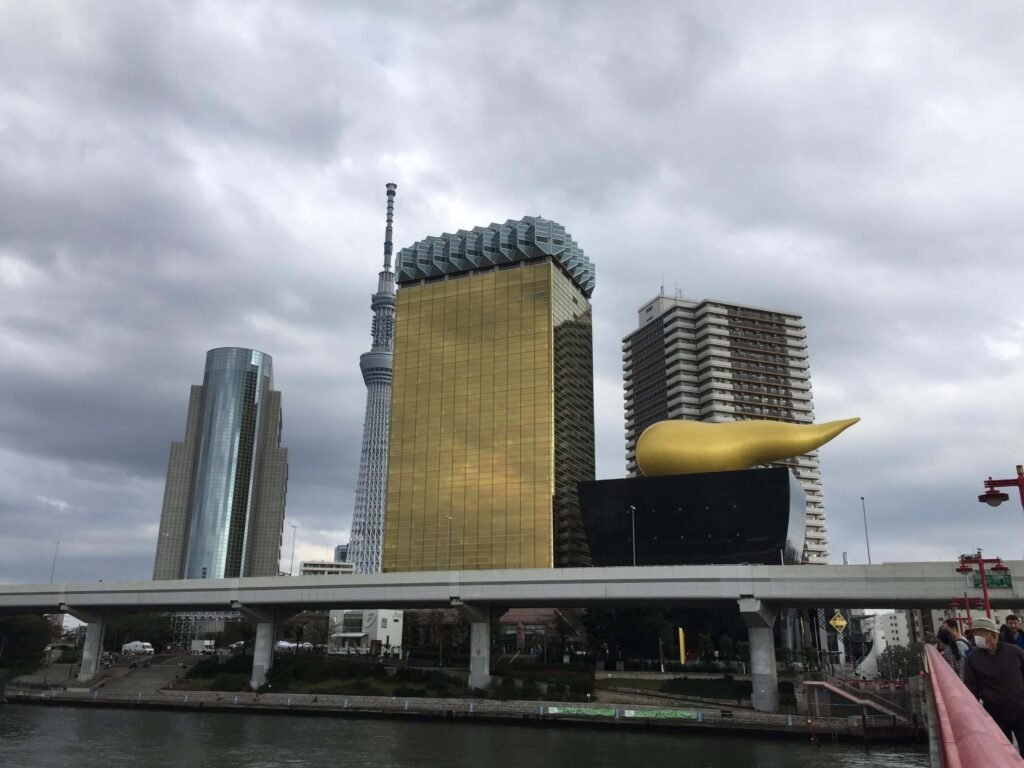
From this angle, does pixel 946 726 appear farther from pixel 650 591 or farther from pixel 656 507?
pixel 656 507

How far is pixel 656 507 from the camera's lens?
81750 mm

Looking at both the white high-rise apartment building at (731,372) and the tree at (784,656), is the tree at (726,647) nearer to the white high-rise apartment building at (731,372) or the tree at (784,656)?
the tree at (784,656)

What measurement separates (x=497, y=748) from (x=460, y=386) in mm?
80185

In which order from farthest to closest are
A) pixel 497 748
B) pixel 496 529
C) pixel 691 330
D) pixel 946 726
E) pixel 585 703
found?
pixel 691 330, pixel 496 529, pixel 585 703, pixel 497 748, pixel 946 726

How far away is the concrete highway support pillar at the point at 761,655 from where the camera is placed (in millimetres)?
60406

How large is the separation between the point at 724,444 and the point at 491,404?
1866 inches

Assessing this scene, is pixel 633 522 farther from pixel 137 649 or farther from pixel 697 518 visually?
pixel 137 649

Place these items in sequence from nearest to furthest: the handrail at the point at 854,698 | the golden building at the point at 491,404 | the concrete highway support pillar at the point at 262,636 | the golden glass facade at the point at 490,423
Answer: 1. the handrail at the point at 854,698
2. the concrete highway support pillar at the point at 262,636
3. the golden glass facade at the point at 490,423
4. the golden building at the point at 491,404

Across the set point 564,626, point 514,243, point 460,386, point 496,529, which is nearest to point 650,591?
point 564,626

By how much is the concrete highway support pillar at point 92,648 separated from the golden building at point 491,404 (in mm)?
40972

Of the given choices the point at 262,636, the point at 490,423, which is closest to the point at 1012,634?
the point at 262,636

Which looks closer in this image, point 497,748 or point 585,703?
point 497,748

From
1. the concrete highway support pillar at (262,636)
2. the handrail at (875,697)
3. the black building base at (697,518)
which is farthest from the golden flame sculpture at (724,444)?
the concrete highway support pillar at (262,636)

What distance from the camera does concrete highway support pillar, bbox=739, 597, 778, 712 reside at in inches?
2378
